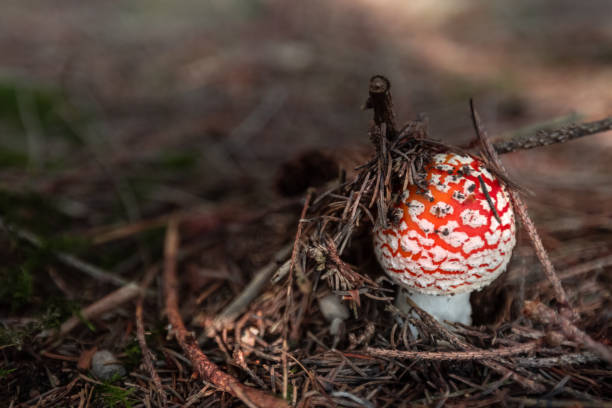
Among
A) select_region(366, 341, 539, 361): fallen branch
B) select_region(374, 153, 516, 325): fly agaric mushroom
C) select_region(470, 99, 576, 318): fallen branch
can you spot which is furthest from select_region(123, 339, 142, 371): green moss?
select_region(470, 99, 576, 318): fallen branch

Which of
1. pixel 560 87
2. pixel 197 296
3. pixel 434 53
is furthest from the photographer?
pixel 434 53

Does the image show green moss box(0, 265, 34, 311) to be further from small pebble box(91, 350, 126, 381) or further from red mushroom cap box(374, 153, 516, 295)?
red mushroom cap box(374, 153, 516, 295)

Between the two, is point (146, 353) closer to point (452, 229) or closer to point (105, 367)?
point (105, 367)

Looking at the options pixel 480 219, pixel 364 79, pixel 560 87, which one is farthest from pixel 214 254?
pixel 560 87

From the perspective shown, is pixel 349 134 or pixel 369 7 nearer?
pixel 349 134

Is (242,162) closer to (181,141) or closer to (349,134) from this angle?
(181,141)

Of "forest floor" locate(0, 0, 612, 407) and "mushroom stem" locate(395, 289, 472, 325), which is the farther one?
"mushroom stem" locate(395, 289, 472, 325)

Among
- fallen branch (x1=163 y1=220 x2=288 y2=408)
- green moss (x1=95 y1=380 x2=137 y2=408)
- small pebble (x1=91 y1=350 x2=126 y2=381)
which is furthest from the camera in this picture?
small pebble (x1=91 y1=350 x2=126 y2=381)
